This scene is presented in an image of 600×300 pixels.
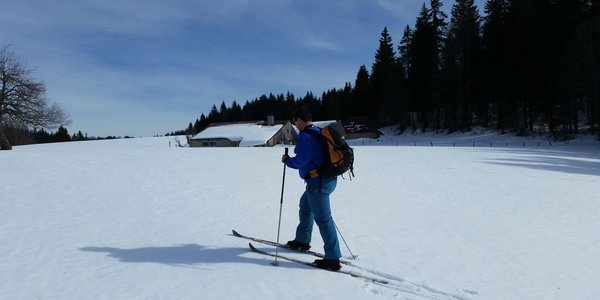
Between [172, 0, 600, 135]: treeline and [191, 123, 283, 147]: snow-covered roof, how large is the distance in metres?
19.1

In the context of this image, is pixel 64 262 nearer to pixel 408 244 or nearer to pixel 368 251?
pixel 368 251

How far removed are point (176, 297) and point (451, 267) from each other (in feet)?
12.1

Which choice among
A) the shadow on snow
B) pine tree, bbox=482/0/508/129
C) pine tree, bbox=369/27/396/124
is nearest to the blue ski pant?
the shadow on snow

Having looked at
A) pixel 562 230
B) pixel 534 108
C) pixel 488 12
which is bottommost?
pixel 562 230

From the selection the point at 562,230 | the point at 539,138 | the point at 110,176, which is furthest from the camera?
the point at 539,138

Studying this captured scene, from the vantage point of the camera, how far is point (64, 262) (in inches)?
197

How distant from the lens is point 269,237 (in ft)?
21.8

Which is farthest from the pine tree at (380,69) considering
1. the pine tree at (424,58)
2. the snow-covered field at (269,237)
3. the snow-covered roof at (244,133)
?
the snow-covered field at (269,237)

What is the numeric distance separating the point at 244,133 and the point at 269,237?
2054 inches

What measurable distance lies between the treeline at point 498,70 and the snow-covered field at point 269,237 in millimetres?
25342

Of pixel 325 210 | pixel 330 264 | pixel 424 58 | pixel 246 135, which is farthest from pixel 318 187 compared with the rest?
pixel 424 58

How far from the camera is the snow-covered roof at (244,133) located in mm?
54594

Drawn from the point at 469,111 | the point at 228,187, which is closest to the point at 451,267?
the point at 228,187

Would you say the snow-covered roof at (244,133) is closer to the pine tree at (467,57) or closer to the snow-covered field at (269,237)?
the pine tree at (467,57)
